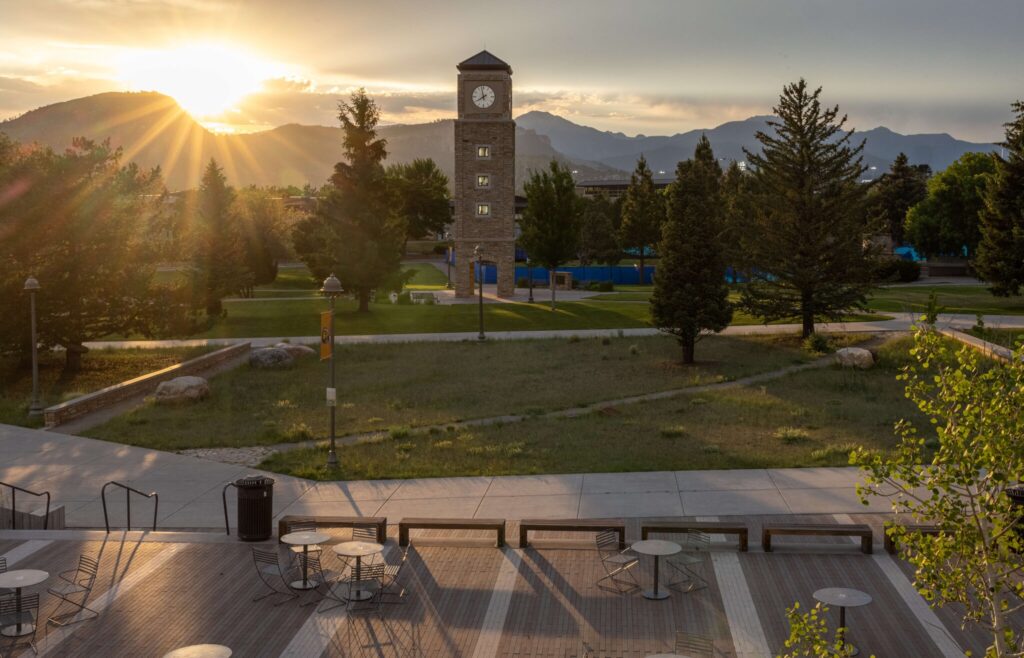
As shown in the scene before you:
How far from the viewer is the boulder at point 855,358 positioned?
34938 millimetres

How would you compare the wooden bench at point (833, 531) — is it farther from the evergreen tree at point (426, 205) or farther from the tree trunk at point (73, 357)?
the evergreen tree at point (426, 205)

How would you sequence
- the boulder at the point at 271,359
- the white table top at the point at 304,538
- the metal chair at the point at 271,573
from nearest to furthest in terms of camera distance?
the metal chair at the point at 271,573, the white table top at the point at 304,538, the boulder at the point at 271,359

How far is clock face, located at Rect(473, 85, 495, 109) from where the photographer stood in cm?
6025

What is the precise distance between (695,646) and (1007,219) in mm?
45043

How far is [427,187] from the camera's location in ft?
385

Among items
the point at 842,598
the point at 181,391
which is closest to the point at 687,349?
the point at 181,391

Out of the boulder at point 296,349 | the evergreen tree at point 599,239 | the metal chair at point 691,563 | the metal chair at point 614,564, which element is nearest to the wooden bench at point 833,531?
the metal chair at point 691,563

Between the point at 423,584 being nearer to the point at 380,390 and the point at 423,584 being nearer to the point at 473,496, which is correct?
the point at 473,496

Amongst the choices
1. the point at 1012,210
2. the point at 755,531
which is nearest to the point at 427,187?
the point at 1012,210

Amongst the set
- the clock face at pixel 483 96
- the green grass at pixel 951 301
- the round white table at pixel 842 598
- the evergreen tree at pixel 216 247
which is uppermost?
the clock face at pixel 483 96

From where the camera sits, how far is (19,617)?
39.8 ft

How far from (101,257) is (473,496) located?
2333 cm

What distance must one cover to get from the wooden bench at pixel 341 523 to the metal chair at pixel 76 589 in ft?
9.67

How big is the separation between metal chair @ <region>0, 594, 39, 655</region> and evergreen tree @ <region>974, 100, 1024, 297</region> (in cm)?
4752
